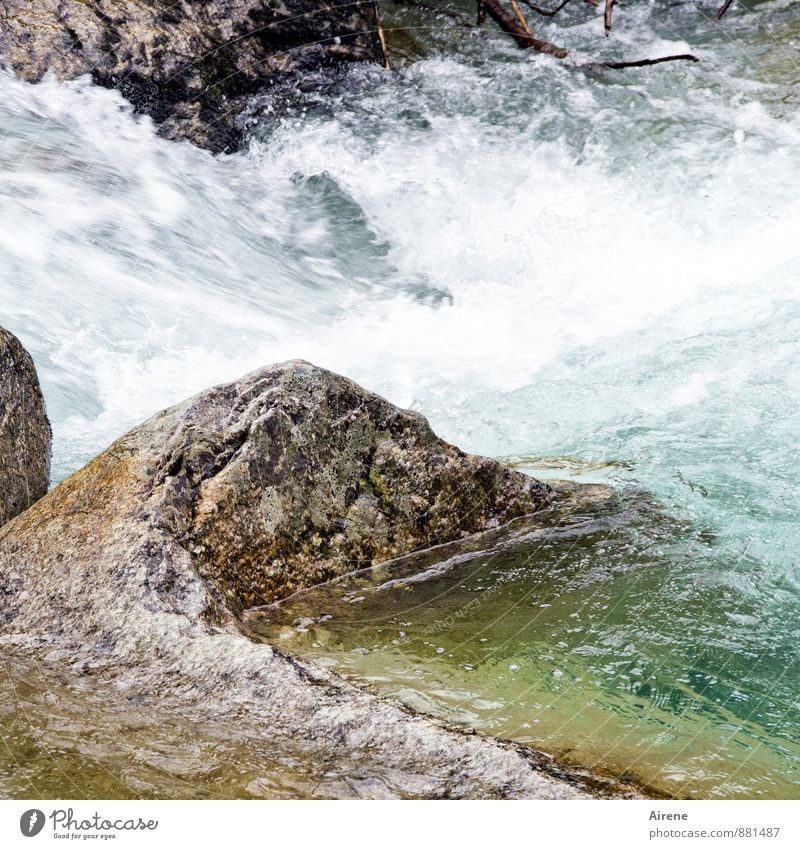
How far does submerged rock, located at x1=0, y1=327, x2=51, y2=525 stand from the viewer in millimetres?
3988

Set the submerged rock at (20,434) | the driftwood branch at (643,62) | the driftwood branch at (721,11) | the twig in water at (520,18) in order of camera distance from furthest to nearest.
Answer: the driftwood branch at (721,11)
the twig in water at (520,18)
the driftwood branch at (643,62)
the submerged rock at (20,434)

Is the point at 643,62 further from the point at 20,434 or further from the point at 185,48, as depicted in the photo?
the point at 20,434

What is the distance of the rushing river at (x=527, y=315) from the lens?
115 inches

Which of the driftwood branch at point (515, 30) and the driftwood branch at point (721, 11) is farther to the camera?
the driftwood branch at point (721, 11)

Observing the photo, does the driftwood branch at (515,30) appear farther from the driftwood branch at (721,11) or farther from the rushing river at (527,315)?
the driftwood branch at (721,11)

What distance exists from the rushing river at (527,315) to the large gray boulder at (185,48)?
0.35 meters

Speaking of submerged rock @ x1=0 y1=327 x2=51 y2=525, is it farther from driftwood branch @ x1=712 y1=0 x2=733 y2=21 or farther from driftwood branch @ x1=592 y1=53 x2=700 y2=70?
driftwood branch @ x1=712 y1=0 x2=733 y2=21

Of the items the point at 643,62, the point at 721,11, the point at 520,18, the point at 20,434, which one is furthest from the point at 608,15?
the point at 20,434

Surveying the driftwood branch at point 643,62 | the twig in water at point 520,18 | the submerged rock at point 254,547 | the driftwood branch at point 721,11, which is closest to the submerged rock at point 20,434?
the submerged rock at point 254,547

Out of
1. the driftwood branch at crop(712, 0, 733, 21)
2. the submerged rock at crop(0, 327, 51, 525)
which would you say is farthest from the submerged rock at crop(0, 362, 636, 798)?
the driftwood branch at crop(712, 0, 733, 21)

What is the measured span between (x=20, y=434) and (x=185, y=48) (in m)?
6.40

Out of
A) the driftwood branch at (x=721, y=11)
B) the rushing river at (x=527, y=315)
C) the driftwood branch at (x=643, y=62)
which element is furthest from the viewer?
the driftwood branch at (x=721, y=11)
